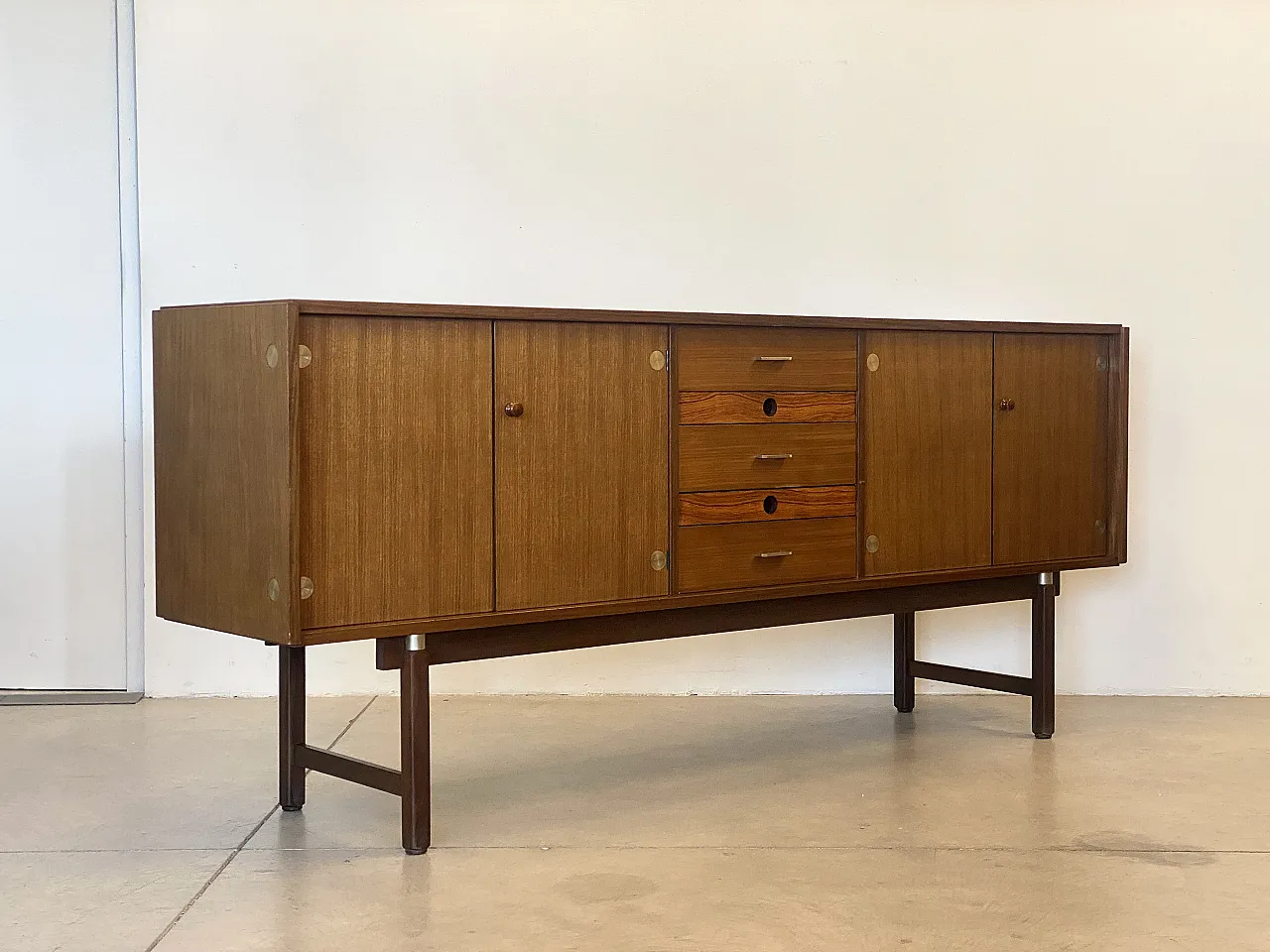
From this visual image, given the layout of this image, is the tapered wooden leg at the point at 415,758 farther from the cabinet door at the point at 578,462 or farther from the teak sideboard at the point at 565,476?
the cabinet door at the point at 578,462

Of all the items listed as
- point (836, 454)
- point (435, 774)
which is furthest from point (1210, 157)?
point (435, 774)

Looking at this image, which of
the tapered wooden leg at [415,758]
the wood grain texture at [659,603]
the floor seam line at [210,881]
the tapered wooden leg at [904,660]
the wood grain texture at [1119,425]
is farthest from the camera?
the tapered wooden leg at [904,660]

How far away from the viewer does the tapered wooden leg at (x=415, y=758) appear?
3006mm

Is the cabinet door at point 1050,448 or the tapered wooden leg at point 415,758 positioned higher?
the cabinet door at point 1050,448

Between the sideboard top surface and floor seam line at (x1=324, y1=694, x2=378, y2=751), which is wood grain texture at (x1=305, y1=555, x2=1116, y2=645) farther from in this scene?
floor seam line at (x1=324, y1=694, x2=378, y2=751)

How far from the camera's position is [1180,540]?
479cm

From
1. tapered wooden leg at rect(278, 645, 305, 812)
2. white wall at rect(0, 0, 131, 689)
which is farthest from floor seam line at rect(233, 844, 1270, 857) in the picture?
white wall at rect(0, 0, 131, 689)

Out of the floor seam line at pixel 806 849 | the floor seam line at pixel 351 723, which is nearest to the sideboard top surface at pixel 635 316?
the floor seam line at pixel 806 849

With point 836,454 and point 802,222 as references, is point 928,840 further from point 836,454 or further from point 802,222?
point 802,222

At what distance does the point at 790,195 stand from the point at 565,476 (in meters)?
1.93

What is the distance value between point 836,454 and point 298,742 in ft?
4.56

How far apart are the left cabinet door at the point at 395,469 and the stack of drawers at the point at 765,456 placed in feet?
1.62

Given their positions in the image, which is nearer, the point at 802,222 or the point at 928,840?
the point at 928,840

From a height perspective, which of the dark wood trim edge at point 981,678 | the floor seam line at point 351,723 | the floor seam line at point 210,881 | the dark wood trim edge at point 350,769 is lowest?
the floor seam line at point 210,881
